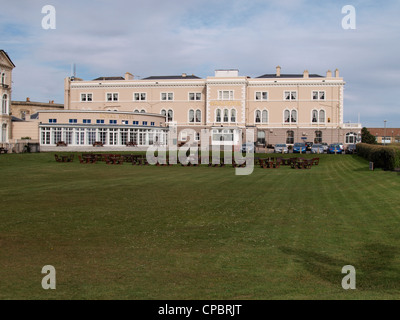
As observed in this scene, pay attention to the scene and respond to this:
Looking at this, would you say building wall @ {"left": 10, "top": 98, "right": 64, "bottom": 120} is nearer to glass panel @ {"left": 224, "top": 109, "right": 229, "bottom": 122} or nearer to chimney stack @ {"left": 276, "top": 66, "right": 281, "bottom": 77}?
glass panel @ {"left": 224, "top": 109, "right": 229, "bottom": 122}

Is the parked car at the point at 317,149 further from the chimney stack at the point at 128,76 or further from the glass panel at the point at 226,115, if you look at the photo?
the chimney stack at the point at 128,76

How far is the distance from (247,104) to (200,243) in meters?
66.3

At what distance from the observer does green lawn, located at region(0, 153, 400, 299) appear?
725 centimetres

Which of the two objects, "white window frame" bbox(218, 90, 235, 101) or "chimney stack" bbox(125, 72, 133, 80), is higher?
"chimney stack" bbox(125, 72, 133, 80)

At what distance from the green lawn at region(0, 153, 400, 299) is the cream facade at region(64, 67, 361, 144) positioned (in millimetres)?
55472

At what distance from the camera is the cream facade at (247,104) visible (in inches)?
2852

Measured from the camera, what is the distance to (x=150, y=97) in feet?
256

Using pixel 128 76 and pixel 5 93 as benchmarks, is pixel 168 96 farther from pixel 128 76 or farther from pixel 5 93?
pixel 5 93

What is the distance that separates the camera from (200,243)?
33.6ft

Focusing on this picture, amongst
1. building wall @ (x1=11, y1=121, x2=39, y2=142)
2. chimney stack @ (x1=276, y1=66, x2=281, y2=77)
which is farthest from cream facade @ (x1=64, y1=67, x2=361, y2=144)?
building wall @ (x1=11, y1=121, x2=39, y2=142)

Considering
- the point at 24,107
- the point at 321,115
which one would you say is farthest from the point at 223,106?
the point at 24,107

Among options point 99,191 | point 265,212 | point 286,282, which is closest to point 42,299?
point 286,282

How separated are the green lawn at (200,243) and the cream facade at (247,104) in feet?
182
